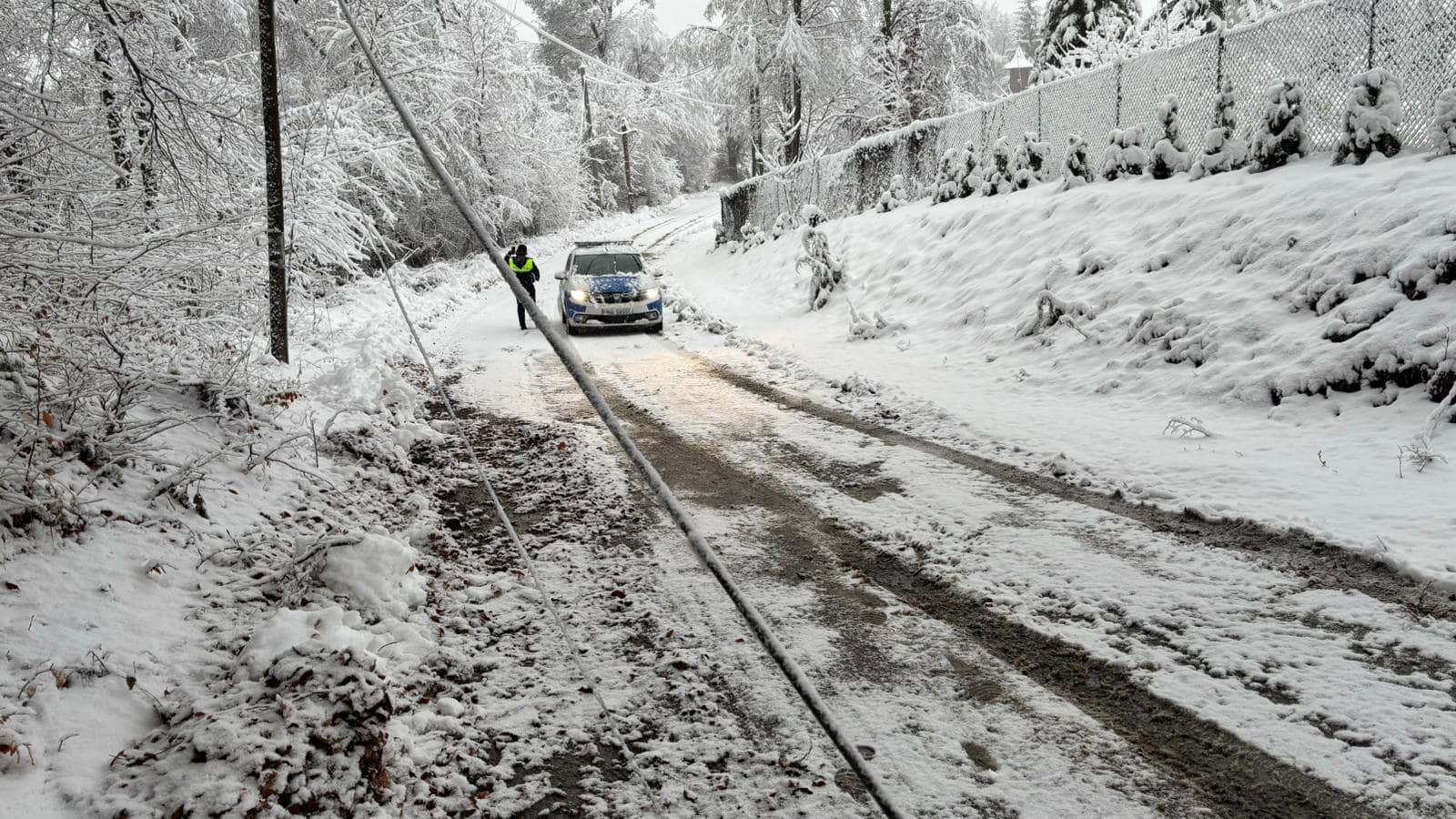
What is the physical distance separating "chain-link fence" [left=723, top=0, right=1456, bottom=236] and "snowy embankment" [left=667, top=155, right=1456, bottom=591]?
97 cm

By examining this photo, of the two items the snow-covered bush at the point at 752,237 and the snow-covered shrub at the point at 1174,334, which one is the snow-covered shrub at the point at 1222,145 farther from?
the snow-covered bush at the point at 752,237

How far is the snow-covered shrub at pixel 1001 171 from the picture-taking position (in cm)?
1467

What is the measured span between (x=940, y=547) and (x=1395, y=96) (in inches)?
324

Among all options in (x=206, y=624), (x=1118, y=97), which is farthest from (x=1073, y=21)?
(x=206, y=624)

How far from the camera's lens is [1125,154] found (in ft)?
39.3

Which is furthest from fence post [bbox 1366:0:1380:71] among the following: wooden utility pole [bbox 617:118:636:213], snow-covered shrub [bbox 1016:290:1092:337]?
wooden utility pole [bbox 617:118:636:213]

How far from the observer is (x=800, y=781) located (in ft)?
9.25

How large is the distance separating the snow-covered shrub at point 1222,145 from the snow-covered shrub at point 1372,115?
1449 millimetres

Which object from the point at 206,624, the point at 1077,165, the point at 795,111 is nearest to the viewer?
the point at 206,624

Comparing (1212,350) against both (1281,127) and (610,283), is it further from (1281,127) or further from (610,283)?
(610,283)

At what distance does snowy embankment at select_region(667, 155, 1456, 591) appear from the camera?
5324mm

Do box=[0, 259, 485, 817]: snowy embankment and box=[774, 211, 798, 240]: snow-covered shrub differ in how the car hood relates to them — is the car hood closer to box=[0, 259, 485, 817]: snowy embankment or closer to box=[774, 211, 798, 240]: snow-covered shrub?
box=[774, 211, 798, 240]: snow-covered shrub

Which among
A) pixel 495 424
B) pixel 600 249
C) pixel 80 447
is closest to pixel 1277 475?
pixel 495 424

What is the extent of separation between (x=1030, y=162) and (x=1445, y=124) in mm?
6898
